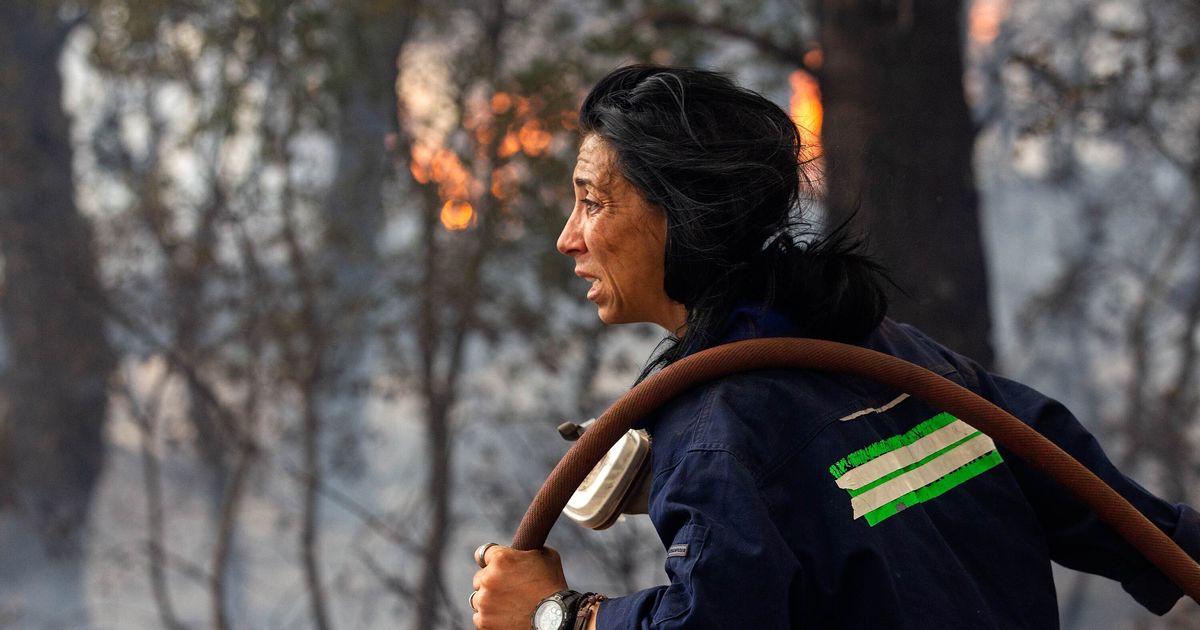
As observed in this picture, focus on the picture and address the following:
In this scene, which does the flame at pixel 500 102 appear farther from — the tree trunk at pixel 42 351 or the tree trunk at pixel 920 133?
the tree trunk at pixel 42 351

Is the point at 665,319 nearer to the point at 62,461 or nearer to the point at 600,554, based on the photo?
the point at 600,554

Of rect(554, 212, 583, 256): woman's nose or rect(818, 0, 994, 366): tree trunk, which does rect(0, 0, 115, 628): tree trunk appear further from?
rect(554, 212, 583, 256): woman's nose

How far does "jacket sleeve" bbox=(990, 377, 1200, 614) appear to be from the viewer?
6.80ft

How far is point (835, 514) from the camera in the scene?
169 cm

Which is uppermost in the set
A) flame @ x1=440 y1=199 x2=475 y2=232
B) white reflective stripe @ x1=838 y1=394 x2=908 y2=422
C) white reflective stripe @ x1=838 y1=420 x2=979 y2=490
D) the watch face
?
flame @ x1=440 y1=199 x2=475 y2=232

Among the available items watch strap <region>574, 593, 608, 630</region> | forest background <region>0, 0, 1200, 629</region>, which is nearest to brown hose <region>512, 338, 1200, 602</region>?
watch strap <region>574, 593, 608, 630</region>

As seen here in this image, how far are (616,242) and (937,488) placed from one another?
0.63 metres

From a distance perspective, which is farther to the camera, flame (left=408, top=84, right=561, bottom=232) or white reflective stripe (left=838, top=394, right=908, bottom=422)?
flame (left=408, top=84, right=561, bottom=232)

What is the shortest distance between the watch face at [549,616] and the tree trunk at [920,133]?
257 centimetres

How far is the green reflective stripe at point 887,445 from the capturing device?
174 centimetres

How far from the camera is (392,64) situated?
7809 mm

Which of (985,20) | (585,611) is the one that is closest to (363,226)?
(585,611)

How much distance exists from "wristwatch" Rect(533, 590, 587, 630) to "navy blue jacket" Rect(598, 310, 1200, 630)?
0.06 meters

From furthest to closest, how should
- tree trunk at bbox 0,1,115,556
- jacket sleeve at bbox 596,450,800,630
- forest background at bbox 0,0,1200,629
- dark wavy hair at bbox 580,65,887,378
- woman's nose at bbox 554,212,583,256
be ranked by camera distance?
tree trunk at bbox 0,1,115,556 < forest background at bbox 0,0,1200,629 < woman's nose at bbox 554,212,583,256 < dark wavy hair at bbox 580,65,887,378 < jacket sleeve at bbox 596,450,800,630
